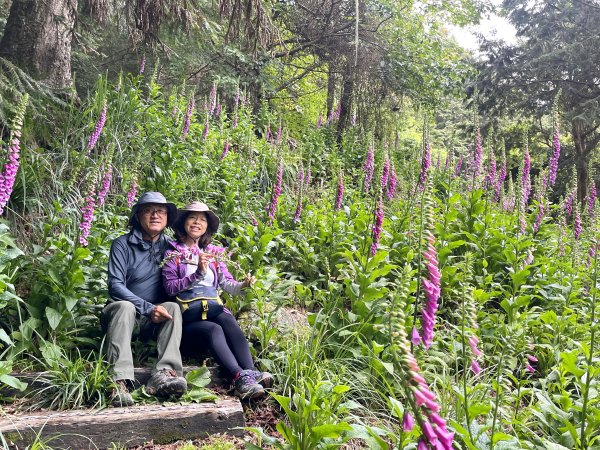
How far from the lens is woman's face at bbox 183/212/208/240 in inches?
186

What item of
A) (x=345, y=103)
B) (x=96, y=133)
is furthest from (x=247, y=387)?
(x=345, y=103)

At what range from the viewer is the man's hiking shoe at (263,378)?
3949mm

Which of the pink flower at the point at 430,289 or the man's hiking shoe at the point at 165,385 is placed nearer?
the pink flower at the point at 430,289

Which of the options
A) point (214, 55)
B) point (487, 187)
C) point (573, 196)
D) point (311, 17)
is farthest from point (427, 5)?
point (573, 196)

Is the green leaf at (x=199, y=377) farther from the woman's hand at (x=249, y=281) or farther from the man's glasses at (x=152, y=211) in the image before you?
the man's glasses at (x=152, y=211)

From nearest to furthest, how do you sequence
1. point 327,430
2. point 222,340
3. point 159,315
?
point 327,430, point 159,315, point 222,340

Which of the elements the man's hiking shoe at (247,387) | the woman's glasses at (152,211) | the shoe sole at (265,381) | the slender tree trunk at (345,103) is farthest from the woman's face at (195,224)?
the slender tree trunk at (345,103)

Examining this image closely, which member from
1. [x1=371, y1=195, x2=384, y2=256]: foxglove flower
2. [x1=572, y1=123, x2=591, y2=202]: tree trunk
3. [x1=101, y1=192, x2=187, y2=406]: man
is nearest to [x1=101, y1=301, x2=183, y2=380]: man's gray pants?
[x1=101, y1=192, x2=187, y2=406]: man

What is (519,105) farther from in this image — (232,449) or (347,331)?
(232,449)

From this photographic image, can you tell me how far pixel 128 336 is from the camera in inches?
152

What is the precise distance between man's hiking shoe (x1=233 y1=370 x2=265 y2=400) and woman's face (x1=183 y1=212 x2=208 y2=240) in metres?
1.44

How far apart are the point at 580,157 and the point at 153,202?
44.5ft

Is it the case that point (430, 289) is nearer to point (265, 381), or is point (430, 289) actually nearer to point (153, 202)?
point (265, 381)

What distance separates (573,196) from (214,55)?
312 inches
